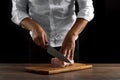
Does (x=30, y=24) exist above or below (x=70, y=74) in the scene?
above

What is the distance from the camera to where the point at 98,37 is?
260cm

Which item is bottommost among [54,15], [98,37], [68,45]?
[98,37]

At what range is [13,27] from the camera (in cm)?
251

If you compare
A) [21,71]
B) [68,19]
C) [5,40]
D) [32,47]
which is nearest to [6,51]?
[5,40]

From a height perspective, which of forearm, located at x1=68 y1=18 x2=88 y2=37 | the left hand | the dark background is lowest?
the dark background

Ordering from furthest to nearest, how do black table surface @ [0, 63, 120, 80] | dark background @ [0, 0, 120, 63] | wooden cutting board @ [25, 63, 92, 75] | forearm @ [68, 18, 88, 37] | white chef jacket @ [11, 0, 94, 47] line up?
dark background @ [0, 0, 120, 63], white chef jacket @ [11, 0, 94, 47], forearm @ [68, 18, 88, 37], wooden cutting board @ [25, 63, 92, 75], black table surface @ [0, 63, 120, 80]

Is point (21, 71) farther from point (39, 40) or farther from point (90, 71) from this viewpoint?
point (90, 71)

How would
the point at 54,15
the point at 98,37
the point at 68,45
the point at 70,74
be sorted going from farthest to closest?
the point at 98,37 → the point at 54,15 → the point at 68,45 → the point at 70,74

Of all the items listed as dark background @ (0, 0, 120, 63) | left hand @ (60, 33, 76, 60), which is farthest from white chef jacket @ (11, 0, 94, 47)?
dark background @ (0, 0, 120, 63)

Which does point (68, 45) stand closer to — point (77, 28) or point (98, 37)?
point (77, 28)

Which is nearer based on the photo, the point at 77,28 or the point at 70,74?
the point at 70,74

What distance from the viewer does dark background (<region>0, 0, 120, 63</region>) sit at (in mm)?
2514

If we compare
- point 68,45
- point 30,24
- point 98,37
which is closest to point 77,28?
point 68,45

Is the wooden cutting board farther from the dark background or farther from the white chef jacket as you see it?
the dark background
